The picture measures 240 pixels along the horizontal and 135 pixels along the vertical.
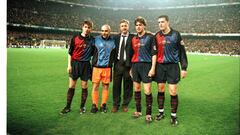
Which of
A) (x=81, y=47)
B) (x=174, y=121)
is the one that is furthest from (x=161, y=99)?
(x=81, y=47)

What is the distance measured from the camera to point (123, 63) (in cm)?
399

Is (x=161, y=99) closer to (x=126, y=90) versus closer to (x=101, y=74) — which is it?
(x=126, y=90)

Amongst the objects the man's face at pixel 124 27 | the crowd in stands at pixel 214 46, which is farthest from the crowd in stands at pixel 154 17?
the man's face at pixel 124 27

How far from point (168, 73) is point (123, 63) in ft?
2.50

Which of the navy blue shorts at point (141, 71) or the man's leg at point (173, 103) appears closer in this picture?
the man's leg at point (173, 103)

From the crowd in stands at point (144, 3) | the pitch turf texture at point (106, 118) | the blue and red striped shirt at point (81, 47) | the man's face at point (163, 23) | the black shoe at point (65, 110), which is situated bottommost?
the pitch turf texture at point (106, 118)

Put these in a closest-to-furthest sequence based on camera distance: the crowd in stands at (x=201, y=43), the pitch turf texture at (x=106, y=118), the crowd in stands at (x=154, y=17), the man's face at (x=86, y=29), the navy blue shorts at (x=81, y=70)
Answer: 1. the pitch turf texture at (x=106, y=118)
2. the man's face at (x=86, y=29)
3. the navy blue shorts at (x=81, y=70)
4. the crowd in stands at (x=201, y=43)
5. the crowd in stands at (x=154, y=17)

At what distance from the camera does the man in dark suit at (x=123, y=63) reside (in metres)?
3.81

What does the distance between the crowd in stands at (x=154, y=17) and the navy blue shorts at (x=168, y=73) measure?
19.0m

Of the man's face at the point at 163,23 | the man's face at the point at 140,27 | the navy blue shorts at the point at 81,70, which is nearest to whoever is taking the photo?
the man's face at the point at 163,23

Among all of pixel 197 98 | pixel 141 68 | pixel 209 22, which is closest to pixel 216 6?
pixel 209 22

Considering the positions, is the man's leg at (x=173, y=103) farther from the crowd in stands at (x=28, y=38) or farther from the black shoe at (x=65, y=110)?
the crowd in stands at (x=28, y=38)

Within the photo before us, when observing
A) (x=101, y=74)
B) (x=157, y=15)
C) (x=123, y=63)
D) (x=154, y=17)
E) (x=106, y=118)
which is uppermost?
(x=157, y=15)

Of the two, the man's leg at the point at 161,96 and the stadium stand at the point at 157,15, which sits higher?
the stadium stand at the point at 157,15
